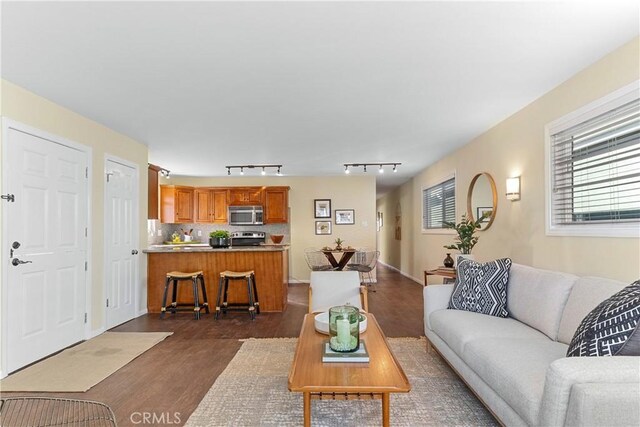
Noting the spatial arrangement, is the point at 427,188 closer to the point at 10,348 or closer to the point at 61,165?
the point at 61,165

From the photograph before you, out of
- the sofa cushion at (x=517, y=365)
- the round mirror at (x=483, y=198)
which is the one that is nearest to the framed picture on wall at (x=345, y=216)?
the round mirror at (x=483, y=198)

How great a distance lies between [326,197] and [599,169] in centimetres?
561

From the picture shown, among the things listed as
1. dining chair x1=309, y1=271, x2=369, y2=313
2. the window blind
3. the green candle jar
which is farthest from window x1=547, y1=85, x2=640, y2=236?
the green candle jar

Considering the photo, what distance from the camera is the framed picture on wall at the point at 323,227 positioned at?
797cm

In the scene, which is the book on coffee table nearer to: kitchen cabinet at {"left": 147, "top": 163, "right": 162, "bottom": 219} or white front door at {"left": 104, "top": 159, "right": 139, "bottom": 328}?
white front door at {"left": 104, "top": 159, "right": 139, "bottom": 328}

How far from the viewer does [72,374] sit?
2887 mm

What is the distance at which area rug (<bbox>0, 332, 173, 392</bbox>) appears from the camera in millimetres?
2691

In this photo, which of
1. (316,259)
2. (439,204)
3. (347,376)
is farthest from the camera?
(316,259)

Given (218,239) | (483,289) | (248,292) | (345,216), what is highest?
(345,216)

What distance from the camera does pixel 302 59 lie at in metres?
2.57

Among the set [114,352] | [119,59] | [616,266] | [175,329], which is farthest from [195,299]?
[616,266]

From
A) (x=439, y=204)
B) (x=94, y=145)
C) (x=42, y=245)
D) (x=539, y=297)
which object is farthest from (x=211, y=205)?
A: (x=539, y=297)

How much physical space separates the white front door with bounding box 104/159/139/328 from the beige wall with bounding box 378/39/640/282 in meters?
4.63

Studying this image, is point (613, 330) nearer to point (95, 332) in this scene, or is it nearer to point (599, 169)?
point (599, 169)
